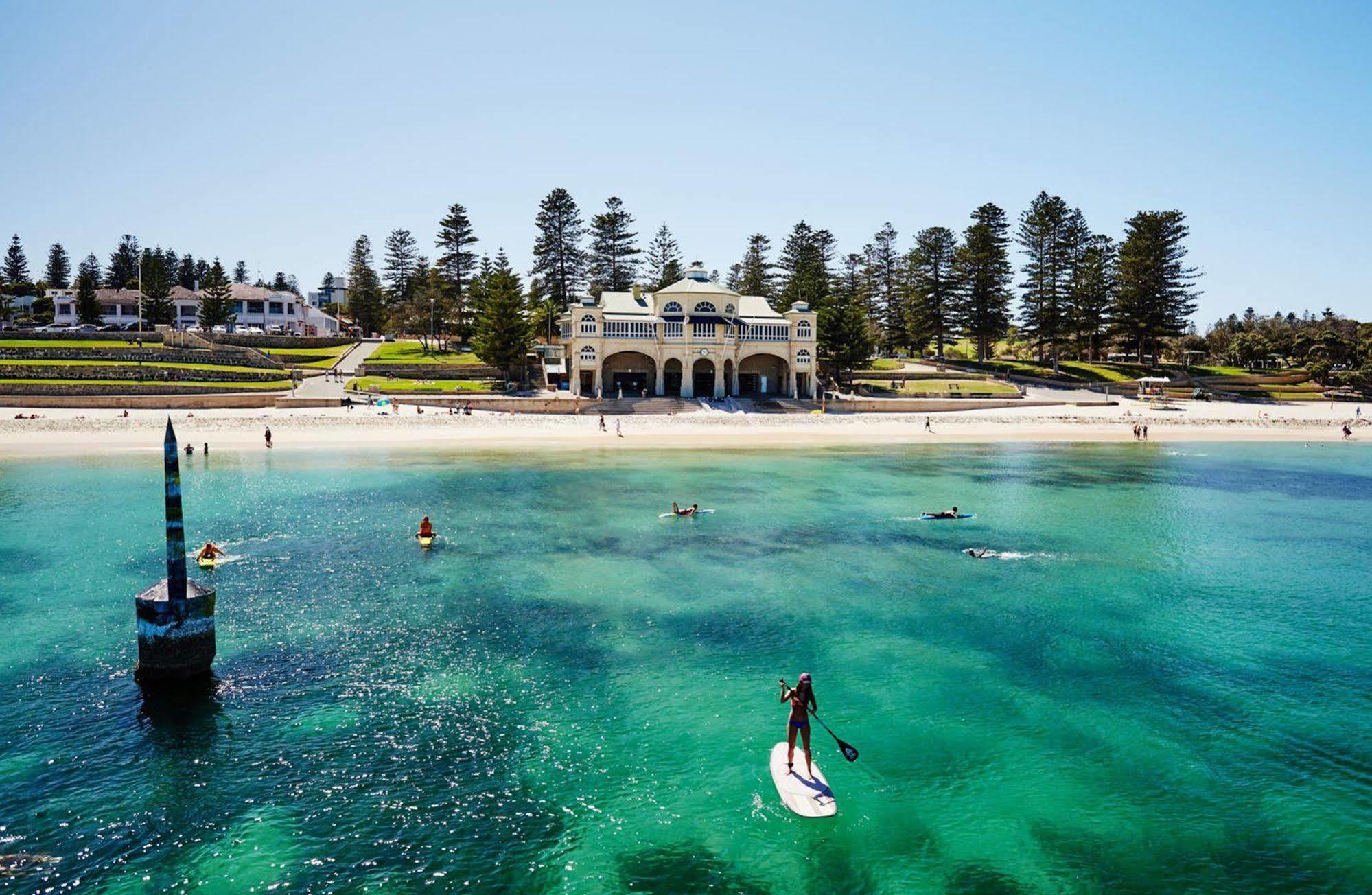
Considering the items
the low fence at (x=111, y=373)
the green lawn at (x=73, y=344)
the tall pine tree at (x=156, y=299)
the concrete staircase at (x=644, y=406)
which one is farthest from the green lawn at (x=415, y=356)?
the tall pine tree at (x=156, y=299)

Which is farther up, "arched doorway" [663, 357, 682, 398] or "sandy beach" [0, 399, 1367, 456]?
"arched doorway" [663, 357, 682, 398]

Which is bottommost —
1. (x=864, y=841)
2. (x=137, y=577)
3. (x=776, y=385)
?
(x=864, y=841)

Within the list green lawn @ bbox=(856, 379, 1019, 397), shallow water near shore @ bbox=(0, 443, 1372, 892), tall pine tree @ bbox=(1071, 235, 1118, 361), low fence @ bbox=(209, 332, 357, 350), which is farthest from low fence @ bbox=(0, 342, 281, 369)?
tall pine tree @ bbox=(1071, 235, 1118, 361)

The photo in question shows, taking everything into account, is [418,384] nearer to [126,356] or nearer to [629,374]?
[629,374]

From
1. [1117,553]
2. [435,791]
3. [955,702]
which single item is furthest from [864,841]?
[1117,553]

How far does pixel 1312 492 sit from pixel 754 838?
4219 cm

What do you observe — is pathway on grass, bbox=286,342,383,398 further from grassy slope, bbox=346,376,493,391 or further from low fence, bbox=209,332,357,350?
low fence, bbox=209,332,357,350

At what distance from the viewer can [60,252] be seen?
386ft

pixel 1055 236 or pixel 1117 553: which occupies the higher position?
pixel 1055 236

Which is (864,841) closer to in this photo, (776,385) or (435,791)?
(435,791)

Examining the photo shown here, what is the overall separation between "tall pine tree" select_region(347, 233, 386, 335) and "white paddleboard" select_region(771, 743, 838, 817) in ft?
322

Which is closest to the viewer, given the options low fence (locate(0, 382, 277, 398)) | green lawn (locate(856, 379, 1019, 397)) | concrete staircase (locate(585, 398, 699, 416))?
low fence (locate(0, 382, 277, 398))

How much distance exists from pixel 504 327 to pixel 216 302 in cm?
3554

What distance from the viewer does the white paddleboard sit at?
39.2ft
